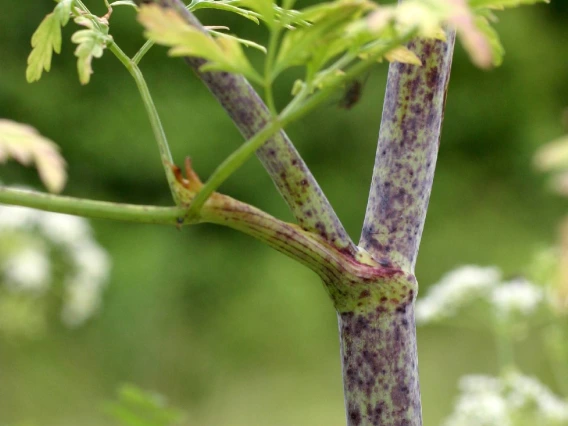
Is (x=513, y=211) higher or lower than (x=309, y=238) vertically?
higher

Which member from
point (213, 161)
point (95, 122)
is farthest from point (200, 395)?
point (95, 122)

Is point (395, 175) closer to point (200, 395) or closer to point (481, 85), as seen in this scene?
point (200, 395)

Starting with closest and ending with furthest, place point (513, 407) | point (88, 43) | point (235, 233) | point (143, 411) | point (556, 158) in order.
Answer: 1. point (556, 158)
2. point (88, 43)
3. point (143, 411)
4. point (513, 407)
5. point (235, 233)

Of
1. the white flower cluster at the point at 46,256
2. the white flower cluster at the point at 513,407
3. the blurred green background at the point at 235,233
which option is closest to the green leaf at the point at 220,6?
the white flower cluster at the point at 513,407

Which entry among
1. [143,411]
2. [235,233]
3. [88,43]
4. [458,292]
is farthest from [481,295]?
[235,233]

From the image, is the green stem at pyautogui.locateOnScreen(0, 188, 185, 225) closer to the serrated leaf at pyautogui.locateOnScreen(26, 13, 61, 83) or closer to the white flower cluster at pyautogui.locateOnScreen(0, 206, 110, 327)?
the serrated leaf at pyautogui.locateOnScreen(26, 13, 61, 83)

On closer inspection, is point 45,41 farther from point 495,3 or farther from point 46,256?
point 46,256
